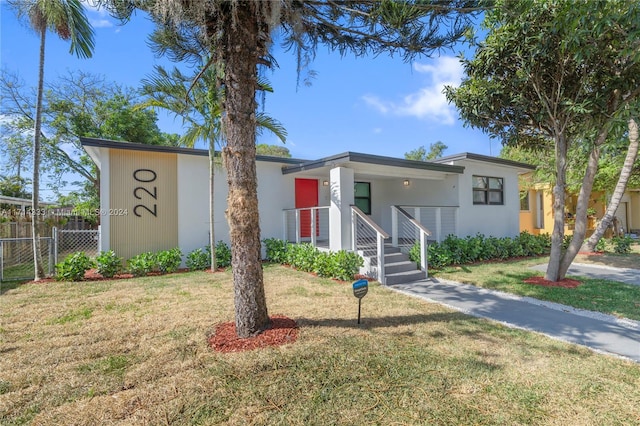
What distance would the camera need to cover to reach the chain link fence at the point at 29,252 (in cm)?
755

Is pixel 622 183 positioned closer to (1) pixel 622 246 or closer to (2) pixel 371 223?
(1) pixel 622 246

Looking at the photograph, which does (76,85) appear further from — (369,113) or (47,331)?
(47,331)

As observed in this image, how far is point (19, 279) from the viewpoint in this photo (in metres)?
7.35

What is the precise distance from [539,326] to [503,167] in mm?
8777

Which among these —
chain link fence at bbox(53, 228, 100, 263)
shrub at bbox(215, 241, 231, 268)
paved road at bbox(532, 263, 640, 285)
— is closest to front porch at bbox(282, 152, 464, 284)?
shrub at bbox(215, 241, 231, 268)

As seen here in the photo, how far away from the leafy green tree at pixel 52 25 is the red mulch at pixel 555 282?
36.6ft

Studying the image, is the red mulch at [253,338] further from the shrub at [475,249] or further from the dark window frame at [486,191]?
the dark window frame at [486,191]

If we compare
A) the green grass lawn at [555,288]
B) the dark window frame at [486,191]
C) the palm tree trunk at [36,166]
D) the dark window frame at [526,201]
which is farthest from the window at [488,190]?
the palm tree trunk at [36,166]

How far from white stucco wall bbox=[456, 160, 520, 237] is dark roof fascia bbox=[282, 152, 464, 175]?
821 mm

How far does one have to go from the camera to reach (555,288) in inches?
248

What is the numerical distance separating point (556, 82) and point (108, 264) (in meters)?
10.6

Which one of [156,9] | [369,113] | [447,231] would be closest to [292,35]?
[156,9]

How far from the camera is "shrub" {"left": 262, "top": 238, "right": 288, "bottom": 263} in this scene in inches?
369

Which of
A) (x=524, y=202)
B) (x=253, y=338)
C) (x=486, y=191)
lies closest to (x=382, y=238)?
(x=253, y=338)
